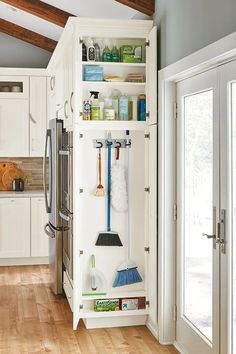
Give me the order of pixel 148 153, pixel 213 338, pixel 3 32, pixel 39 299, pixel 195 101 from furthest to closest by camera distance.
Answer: pixel 3 32
pixel 39 299
pixel 148 153
pixel 195 101
pixel 213 338

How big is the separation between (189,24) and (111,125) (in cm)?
116

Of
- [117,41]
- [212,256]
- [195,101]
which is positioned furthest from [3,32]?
[212,256]

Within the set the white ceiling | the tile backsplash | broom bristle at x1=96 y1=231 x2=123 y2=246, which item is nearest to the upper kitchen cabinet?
the white ceiling

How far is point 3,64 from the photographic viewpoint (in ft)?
25.3

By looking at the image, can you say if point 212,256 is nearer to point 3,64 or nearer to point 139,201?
point 139,201

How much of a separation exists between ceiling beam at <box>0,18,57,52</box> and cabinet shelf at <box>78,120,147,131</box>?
10.8 feet

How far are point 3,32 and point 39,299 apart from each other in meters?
3.93

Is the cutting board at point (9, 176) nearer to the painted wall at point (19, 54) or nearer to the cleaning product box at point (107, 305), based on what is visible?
the painted wall at point (19, 54)

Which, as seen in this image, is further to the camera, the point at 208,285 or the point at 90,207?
the point at 90,207

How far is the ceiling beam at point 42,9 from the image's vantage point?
5.88 m

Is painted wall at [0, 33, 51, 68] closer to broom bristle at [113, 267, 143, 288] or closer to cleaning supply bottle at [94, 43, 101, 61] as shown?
cleaning supply bottle at [94, 43, 101, 61]

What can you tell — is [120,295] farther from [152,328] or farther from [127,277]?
[152,328]

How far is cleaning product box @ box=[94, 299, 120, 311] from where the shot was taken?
14.9 feet

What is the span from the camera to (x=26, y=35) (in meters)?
7.40
